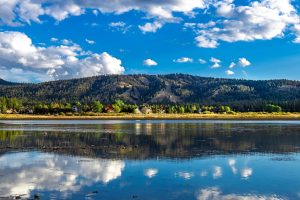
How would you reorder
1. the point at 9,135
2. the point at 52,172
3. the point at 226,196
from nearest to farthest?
the point at 226,196 → the point at 52,172 → the point at 9,135

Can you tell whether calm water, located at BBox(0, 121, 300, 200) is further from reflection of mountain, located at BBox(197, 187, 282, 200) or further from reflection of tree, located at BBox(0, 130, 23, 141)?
reflection of tree, located at BBox(0, 130, 23, 141)

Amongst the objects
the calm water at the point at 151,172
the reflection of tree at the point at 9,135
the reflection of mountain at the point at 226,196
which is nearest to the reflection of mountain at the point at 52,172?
the calm water at the point at 151,172

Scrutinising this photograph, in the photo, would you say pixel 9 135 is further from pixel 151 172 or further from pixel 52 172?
pixel 151 172

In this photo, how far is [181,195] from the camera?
28078 millimetres

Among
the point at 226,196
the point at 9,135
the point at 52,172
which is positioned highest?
the point at 9,135

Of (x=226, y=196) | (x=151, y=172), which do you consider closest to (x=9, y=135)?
(x=151, y=172)

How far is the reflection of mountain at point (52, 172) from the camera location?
3075 centimetres

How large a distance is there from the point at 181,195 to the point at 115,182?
673 centimetres

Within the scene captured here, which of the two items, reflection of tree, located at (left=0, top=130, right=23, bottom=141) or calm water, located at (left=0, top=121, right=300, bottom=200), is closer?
calm water, located at (left=0, top=121, right=300, bottom=200)

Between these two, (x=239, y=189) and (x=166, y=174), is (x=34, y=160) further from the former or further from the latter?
(x=239, y=189)

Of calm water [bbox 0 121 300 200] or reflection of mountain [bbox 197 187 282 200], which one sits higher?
calm water [bbox 0 121 300 200]

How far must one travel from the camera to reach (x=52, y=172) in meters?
37.5

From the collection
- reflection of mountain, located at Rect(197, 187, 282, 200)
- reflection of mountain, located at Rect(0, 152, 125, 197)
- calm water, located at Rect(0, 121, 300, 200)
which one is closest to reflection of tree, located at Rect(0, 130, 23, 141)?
calm water, located at Rect(0, 121, 300, 200)

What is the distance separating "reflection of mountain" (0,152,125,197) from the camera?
30750 mm
